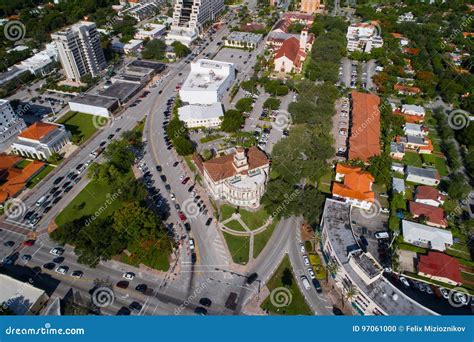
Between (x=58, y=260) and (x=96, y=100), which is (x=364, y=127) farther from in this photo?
(x=96, y=100)

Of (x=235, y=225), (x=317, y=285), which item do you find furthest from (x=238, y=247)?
(x=317, y=285)

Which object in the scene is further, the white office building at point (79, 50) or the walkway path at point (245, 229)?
the white office building at point (79, 50)

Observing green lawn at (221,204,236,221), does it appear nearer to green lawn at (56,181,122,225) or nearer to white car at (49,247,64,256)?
green lawn at (56,181,122,225)

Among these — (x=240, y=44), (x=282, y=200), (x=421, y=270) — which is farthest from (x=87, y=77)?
(x=421, y=270)

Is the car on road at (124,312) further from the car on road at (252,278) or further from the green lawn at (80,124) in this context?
the green lawn at (80,124)

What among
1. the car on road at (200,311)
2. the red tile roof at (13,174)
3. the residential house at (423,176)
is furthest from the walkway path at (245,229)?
the red tile roof at (13,174)
